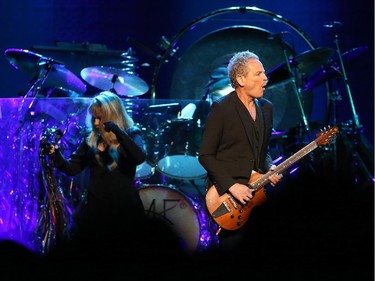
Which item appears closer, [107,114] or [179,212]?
[107,114]

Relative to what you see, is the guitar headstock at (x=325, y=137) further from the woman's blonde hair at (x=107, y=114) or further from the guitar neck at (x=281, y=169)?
the woman's blonde hair at (x=107, y=114)

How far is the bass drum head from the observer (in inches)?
294

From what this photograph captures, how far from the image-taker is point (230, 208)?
4227 millimetres

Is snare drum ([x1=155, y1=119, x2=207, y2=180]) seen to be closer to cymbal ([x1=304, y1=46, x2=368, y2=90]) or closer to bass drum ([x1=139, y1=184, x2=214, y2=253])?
bass drum ([x1=139, y1=184, x2=214, y2=253])

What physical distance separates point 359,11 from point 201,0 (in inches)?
79.1

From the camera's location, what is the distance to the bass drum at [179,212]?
19.9 feet

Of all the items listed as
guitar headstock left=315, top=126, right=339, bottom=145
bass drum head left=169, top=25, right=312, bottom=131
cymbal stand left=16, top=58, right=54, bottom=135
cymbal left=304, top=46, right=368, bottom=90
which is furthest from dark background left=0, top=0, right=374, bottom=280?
guitar headstock left=315, top=126, right=339, bottom=145

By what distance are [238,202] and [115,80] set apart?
9.66 feet

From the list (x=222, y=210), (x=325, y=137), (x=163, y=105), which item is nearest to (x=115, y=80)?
(x=163, y=105)

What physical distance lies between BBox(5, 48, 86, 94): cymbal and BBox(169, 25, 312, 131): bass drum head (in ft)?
5.05

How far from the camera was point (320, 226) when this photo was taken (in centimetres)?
262

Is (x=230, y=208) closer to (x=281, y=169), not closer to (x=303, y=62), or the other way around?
(x=281, y=169)

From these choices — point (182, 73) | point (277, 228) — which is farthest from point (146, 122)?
point (277, 228)

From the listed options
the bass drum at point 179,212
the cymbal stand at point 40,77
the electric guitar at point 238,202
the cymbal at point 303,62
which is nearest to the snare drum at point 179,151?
the bass drum at point 179,212
